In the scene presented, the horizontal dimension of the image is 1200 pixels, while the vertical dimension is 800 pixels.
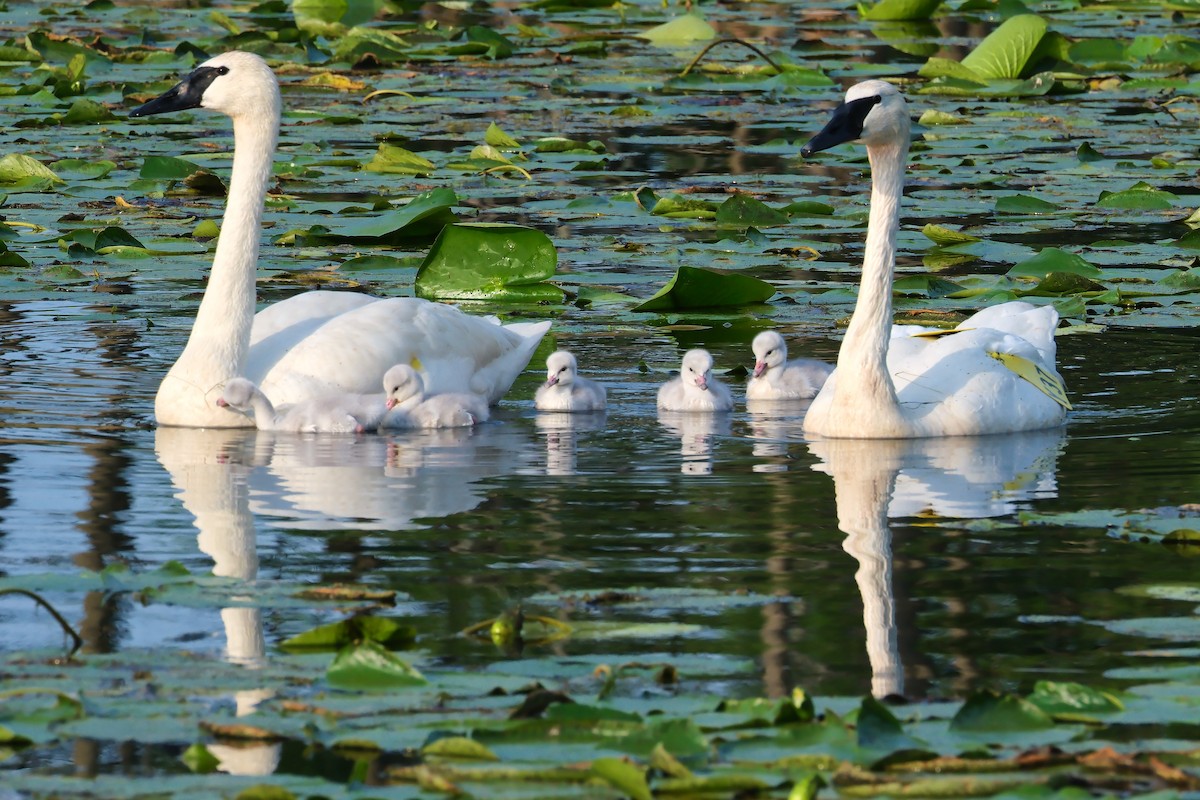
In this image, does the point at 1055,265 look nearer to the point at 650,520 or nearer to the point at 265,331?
the point at 265,331

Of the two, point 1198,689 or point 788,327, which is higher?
point 788,327

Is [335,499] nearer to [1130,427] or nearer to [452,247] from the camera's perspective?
[1130,427]

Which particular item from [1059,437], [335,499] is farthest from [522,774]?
[1059,437]

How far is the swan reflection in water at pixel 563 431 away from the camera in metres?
8.33

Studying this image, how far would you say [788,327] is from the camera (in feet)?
37.3

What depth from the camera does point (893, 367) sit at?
939 cm

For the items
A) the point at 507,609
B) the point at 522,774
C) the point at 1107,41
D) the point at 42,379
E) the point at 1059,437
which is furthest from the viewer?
the point at 1107,41

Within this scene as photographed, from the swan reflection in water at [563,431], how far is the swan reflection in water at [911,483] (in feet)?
3.09

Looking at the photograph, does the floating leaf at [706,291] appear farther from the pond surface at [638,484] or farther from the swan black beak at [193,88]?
the swan black beak at [193,88]

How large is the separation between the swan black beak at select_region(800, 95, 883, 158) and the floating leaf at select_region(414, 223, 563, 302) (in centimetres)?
332

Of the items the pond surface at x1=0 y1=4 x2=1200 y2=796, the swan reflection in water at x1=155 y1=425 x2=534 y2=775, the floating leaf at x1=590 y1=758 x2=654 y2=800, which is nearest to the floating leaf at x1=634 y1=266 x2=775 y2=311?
the pond surface at x1=0 y1=4 x2=1200 y2=796

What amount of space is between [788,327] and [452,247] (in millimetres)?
1827

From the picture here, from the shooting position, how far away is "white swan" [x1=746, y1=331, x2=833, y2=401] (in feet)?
32.3

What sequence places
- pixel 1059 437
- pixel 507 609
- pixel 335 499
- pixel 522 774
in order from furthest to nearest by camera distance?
pixel 1059 437 < pixel 335 499 < pixel 507 609 < pixel 522 774
